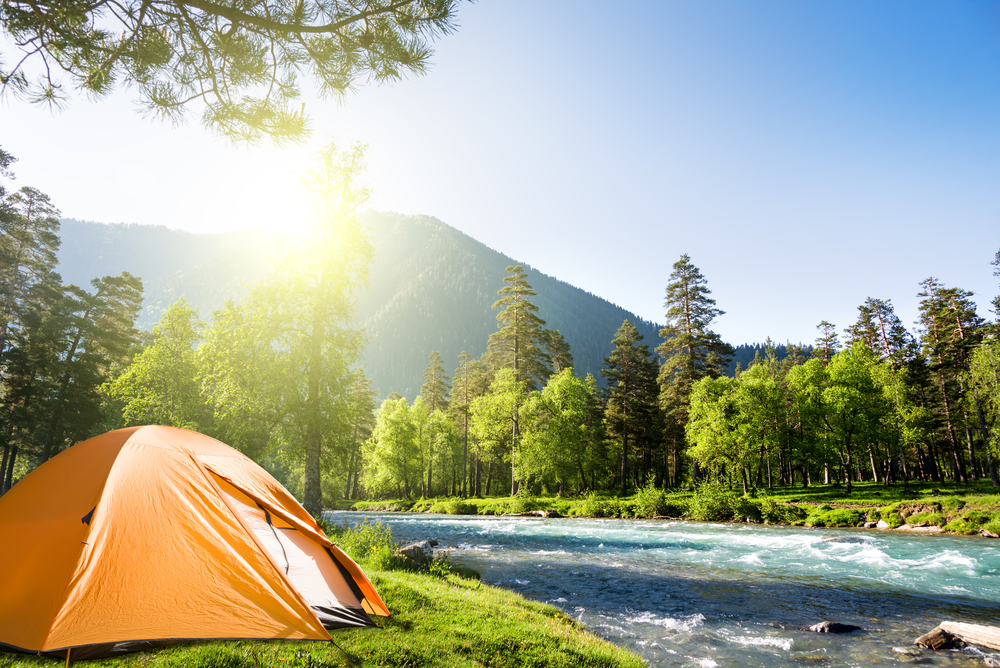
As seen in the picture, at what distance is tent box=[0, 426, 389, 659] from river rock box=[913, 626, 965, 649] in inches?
378

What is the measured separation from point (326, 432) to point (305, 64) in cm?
1156

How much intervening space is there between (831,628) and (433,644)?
26.4ft

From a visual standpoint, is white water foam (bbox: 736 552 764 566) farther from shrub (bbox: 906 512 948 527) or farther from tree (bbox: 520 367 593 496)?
tree (bbox: 520 367 593 496)

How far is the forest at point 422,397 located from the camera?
14.7 m

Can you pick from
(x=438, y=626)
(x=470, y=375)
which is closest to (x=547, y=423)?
(x=470, y=375)

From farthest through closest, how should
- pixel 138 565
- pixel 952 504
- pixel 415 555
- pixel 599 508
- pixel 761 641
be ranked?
pixel 599 508 → pixel 952 504 → pixel 415 555 → pixel 761 641 → pixel 138 565

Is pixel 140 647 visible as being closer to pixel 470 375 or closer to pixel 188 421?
pixel 188 421

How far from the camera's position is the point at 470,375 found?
4953 centimetres

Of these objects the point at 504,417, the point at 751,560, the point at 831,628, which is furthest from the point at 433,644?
the point at 504,417

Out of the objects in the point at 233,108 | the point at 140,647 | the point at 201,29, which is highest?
the point at 201,29

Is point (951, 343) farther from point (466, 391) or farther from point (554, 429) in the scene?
point (466, 391)

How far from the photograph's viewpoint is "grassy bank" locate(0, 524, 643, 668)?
415cm

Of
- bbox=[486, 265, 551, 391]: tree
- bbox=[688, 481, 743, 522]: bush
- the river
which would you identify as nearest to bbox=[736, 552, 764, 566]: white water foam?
the river

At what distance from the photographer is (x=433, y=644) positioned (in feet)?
17.3
